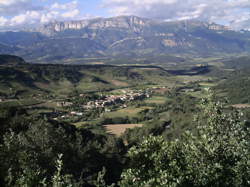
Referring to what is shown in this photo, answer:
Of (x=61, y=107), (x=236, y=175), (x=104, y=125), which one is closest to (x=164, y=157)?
(x=236, y=175)

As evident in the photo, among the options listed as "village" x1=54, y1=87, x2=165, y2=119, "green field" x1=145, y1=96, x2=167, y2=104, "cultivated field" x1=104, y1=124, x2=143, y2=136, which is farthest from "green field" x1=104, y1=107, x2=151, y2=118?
"green field" x1=145, y1=96, x2=167, y2=104

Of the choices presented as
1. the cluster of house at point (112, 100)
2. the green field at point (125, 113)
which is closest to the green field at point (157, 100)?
the cluster of house at point (112, 100)

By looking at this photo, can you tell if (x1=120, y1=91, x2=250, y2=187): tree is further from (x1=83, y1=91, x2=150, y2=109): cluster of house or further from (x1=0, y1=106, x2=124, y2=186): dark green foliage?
(x1=83, y1=91, x2=150, y2=109): cluster of house

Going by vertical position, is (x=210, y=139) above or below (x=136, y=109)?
above

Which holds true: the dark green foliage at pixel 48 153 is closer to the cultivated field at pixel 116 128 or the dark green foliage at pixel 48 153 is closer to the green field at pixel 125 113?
the cultivated field at pixel 116 128

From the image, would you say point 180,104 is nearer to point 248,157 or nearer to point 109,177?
point 109,177

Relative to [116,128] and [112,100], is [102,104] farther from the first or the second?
[116,128]

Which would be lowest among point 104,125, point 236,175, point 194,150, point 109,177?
point 104,125

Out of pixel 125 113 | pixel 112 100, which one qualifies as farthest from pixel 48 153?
pixel 112 100
